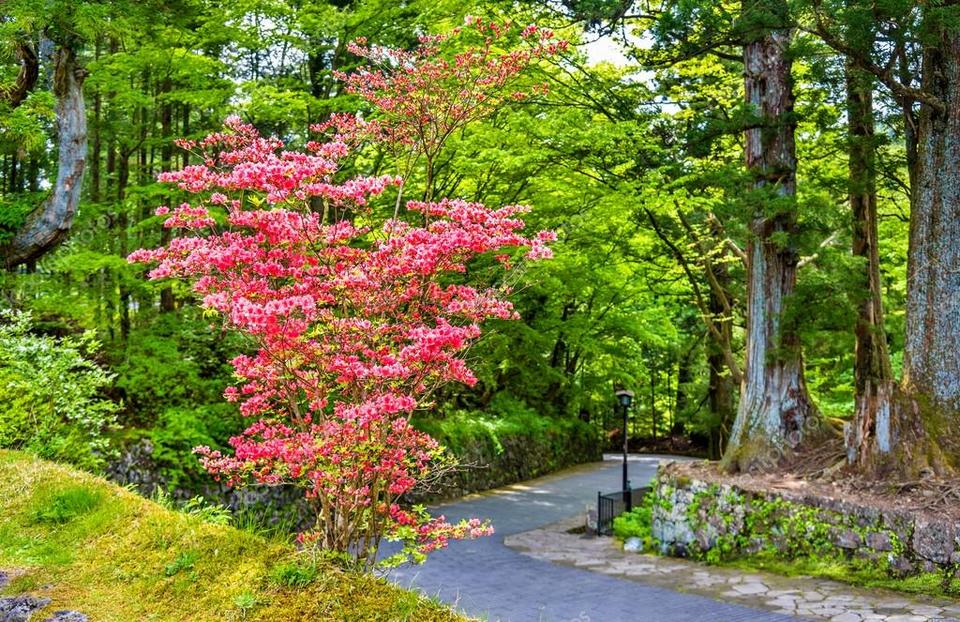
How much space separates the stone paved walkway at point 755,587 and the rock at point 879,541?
0.50 m

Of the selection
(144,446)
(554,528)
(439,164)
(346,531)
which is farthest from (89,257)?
(554,528)

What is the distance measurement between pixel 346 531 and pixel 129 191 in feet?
25.8

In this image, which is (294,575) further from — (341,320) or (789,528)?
(789,528)

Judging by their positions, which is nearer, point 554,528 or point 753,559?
point 753,559

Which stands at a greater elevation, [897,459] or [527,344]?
[527,344]

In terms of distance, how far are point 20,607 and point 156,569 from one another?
70 centimetres

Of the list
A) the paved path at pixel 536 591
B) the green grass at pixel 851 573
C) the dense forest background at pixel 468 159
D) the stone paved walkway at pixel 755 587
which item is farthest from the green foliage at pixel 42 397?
the green grass at pixel 851 573

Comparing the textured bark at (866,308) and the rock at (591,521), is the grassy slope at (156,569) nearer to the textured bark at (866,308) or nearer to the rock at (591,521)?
the textured bark at (866,308)

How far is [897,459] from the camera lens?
8.27 m

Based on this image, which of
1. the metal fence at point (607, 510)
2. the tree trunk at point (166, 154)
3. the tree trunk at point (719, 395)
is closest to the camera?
the metal fence at point (607, 510)

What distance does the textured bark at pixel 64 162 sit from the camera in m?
8.59

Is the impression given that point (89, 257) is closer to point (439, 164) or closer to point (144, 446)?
point (144, 446)

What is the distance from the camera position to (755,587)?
7797 millimetres

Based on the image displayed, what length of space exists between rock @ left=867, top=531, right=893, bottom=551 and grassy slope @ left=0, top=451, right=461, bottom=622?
603cm
